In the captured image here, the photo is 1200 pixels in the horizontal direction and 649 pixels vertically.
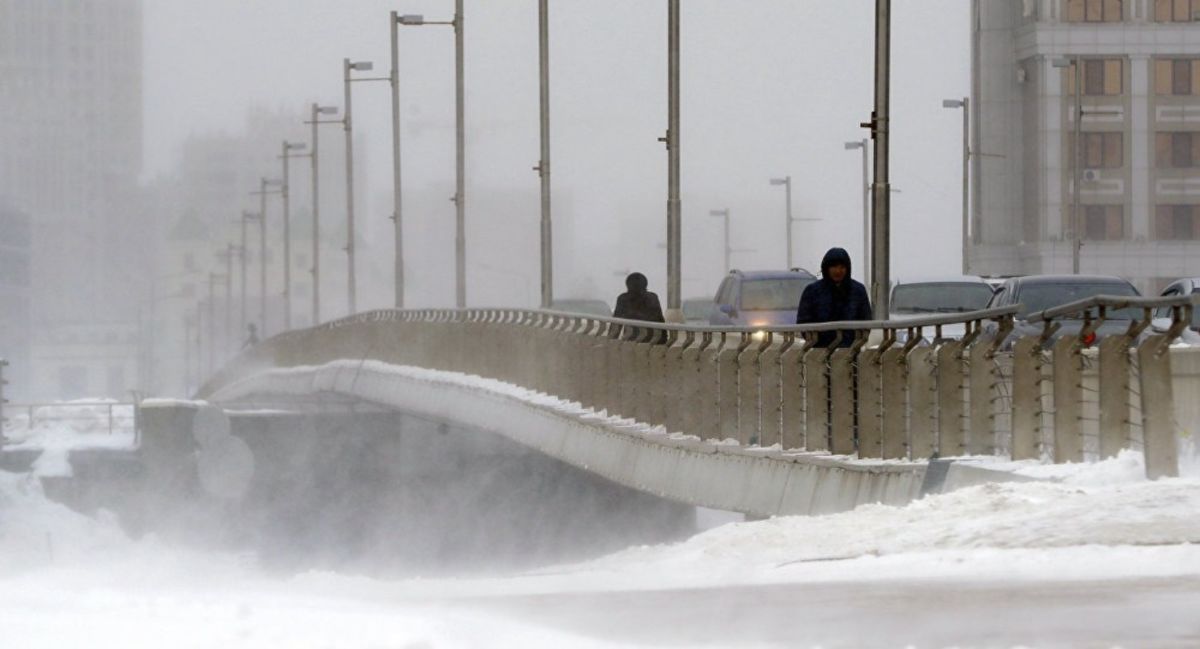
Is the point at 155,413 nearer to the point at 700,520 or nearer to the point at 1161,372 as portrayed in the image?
the point at 700,520

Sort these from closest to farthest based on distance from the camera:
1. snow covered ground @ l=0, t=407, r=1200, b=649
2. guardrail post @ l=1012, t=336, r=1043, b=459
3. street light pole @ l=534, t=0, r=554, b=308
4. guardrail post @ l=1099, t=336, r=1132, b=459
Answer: snow covered ground @ l=0, t=407, r=1200, b=649 → guardrail post @ l=1099, t=336, r=1132, b=459 → guardrail post @ l=1012, t=336, r=1043, b=459 → street light pole @ l=534, t=0, r=554, b=308

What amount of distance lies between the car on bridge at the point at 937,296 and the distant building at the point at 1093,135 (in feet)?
252

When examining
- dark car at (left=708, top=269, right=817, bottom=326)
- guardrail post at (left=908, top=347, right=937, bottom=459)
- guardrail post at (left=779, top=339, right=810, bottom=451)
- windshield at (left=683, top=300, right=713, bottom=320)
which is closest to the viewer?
guardrail post at (left=908, top=347, right=937, bottom=459)

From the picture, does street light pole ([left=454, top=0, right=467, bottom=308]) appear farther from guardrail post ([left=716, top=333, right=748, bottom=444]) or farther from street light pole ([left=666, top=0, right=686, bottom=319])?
guardrail post ([left=716, top=333, right=748, bottom=444])

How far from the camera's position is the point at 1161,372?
49.5 ft

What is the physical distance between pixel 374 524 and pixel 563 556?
20899 millimetres

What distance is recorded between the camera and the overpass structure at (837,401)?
15.7 metres

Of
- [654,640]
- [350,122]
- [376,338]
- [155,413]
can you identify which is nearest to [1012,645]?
[654,640]

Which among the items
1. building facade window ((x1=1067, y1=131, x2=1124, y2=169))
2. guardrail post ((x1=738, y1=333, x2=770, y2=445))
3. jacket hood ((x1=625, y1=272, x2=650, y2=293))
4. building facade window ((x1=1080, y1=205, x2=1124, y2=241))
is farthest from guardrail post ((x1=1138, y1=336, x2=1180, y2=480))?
building facade window ((x1=1067, y1=131, x2=1124, y2=169))

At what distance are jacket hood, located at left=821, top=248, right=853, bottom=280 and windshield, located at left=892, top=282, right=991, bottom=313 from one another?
1093 cm

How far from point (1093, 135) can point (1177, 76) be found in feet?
14.8

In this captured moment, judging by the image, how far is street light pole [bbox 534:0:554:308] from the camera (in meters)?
49.1

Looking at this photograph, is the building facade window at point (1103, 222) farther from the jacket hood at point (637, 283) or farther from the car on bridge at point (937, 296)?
the jacket hood at point (637, 283)

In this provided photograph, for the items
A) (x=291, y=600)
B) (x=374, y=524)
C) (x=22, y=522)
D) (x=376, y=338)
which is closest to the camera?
(x=291, y=600)
